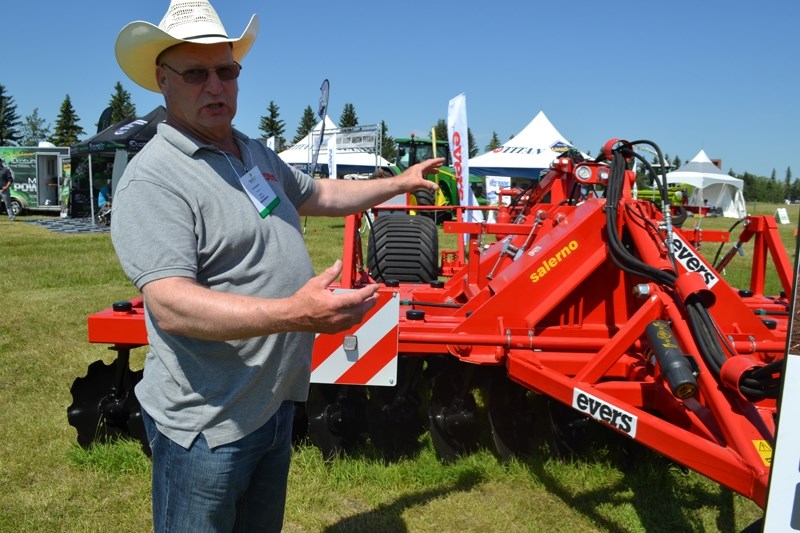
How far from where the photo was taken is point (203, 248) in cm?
164

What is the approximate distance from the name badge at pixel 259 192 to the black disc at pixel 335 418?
2.09 m

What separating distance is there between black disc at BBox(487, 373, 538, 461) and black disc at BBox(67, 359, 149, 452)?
6.56ft

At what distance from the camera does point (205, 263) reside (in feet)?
5.42

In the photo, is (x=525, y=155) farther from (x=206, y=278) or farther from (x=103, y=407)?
(x=206, y=278)

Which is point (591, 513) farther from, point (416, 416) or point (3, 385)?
point (3, 385)

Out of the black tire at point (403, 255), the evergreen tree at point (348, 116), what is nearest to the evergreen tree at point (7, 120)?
the evergreen tree at point (348, 116)

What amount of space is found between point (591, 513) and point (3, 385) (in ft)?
13.7

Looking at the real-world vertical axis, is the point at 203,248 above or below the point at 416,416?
above

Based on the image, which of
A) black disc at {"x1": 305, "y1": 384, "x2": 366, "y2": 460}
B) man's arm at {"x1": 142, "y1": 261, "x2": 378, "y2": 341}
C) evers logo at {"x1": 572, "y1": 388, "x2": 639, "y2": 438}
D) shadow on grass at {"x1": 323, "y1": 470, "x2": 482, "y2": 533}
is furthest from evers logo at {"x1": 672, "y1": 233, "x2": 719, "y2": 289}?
man's arm at {"x1": 142, "y1": 261, "x2": 378, "y2": 341}

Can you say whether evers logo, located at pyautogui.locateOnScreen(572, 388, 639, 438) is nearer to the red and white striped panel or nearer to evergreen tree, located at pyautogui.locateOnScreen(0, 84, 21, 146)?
the red and white striped panel

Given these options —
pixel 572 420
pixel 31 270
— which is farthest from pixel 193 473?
pixel 31 270

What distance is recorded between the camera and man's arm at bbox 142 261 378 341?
1.45 m

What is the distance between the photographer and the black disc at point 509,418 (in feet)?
12.2

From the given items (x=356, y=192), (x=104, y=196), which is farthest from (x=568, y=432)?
(x=104, y=196)
